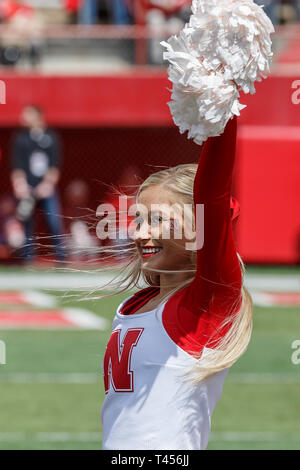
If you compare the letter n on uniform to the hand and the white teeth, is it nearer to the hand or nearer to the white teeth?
the white teeth

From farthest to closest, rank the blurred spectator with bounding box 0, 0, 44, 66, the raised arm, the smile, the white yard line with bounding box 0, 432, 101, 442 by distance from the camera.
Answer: the blurred spectator with bounding box 0, 0, 44, 66, the white yard line with bounding box 0, 432, 101, 442, the smile, the raised arm

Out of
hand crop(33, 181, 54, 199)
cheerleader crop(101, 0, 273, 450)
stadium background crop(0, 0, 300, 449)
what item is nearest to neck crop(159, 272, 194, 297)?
cheerleader crop(101, 0, 273, 450)

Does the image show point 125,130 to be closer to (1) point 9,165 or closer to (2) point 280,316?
(1) point 9,165

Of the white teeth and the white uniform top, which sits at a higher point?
the white teeth

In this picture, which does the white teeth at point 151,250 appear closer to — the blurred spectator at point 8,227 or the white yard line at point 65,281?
the white yard line at point 65,281

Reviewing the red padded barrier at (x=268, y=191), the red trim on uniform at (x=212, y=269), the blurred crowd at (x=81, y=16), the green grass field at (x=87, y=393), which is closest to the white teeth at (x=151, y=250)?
the red trim on uniform at (x=212, y=269)

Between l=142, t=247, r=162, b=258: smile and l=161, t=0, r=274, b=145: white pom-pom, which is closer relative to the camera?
l=161, t=0, r=274, b=145: white pom-pom

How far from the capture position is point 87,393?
606 cm

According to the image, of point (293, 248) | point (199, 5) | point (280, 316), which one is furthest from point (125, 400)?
point (293, 248)

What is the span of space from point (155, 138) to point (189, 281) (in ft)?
35.4

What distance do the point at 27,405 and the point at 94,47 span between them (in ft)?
27.8

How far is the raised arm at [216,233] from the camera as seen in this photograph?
73.1 inches

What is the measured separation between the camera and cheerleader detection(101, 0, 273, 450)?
5.80 ft
